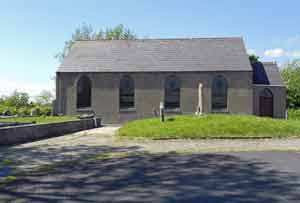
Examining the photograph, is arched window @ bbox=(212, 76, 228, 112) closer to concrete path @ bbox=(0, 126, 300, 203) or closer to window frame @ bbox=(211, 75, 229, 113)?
window frame @ bbox=(211, 75, 229, 113)

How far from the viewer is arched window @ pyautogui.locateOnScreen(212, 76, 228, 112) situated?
101 feet

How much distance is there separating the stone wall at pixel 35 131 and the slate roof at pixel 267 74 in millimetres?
18314

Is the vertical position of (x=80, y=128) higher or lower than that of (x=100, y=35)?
lower

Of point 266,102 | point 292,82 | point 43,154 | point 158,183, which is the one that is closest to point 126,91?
point 266,102

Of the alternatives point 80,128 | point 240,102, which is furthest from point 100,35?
point 80,128

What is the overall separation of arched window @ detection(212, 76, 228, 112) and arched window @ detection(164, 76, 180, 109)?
3.26 metres

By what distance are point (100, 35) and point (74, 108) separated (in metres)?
28.0

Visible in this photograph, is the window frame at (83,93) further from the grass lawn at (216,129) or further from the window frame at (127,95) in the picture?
the grass lawn at (216,129)

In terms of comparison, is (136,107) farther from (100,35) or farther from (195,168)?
(100,35)

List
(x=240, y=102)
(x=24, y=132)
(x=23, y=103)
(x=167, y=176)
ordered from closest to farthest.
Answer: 1. (x=167, y=176)
2. (x=24, y=132)
3. (x=240, y=102)
4. (x=23, y=103)

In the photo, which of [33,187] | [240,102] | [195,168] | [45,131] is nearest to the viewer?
[33,187]

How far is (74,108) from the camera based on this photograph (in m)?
32.3

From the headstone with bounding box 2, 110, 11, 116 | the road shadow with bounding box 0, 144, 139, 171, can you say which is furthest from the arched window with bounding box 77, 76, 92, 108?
the road shadow with bounding box 0, 144, 139, 171

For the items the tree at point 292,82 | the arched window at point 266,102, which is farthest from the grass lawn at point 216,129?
the tree at point 292,82
